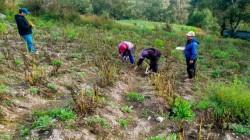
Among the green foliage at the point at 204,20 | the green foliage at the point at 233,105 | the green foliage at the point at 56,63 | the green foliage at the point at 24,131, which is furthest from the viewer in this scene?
the green foliage at the point at 204,20

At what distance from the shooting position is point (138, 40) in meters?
21.8

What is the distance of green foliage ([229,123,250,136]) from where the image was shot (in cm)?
823

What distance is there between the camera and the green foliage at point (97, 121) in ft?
Answer: 25.7

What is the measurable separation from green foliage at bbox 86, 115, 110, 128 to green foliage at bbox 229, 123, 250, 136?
2.56 m

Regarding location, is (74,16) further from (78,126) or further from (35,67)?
(78,126)

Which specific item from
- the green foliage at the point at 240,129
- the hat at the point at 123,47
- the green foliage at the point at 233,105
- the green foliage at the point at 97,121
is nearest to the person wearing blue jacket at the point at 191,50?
the hat at the point at 123,47

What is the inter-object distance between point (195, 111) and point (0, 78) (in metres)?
4.87

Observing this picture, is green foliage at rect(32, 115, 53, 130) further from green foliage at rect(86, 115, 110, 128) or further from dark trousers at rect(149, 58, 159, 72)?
dark trousers at rect(149, 58, 159, 72)

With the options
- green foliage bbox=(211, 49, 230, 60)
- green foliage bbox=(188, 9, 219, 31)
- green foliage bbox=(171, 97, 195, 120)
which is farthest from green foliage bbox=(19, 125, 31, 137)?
green foliage bbox=(188, 9, 219, 31)

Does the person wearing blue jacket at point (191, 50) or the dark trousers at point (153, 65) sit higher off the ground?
the person wearing blue jacket at point (191, 50)

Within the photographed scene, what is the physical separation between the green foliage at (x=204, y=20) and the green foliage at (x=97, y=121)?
39.5 m

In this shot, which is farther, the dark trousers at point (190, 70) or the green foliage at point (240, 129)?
the dark trousers at point (190, 70)

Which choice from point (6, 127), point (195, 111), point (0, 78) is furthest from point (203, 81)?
point (6, 127)

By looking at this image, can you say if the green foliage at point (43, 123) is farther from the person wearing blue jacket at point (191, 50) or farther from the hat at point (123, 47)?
the hat at point (123, 47)
